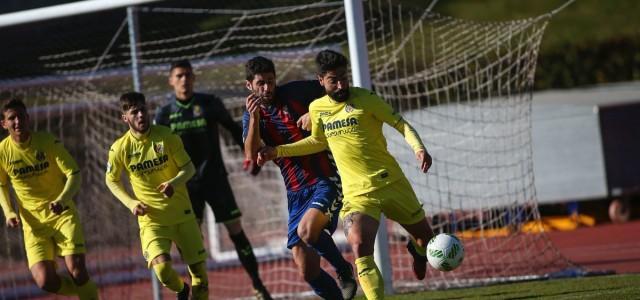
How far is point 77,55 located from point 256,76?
246 inches

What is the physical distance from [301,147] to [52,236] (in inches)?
112

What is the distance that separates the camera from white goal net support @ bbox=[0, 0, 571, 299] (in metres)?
12.8

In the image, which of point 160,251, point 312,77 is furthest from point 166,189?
point 312,77

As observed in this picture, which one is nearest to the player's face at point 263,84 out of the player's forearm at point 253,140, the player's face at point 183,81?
the player's forearm at point 253,140

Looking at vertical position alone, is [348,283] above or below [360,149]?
below

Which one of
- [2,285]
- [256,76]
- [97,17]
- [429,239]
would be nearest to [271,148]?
[256,76]

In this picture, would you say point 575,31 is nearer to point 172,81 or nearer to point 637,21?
point 637,21

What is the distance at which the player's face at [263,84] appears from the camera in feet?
28.2

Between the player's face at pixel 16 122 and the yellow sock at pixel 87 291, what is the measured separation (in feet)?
4.62

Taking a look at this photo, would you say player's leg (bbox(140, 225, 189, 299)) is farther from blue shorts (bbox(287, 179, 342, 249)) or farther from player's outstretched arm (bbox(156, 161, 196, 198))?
blue shorts (bbox(287, 179, 342, 249))

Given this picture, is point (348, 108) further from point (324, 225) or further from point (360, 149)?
point (324, 225)

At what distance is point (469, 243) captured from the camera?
14.3 metres

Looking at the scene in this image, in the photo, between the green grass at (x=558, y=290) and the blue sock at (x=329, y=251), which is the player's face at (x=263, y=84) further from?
the green grass at (x=558, y=290)

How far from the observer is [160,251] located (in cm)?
926
